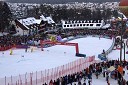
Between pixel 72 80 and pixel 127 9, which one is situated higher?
pixel 127 9

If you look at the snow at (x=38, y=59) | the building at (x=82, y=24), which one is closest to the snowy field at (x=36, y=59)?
the snow at (x=38, y=59)

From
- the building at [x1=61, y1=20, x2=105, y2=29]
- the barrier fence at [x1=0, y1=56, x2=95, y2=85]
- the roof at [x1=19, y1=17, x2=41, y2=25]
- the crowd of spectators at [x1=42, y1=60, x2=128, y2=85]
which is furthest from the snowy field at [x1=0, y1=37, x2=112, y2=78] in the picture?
the building at [x1=61, y1=20, x2=105, y2=29]

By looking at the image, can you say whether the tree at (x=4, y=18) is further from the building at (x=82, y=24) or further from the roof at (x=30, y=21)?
the building at (x=82, y=24)

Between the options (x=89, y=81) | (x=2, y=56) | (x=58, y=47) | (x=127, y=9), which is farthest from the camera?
(x=58, y=47)

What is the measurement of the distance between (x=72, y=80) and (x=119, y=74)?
2.96 meters

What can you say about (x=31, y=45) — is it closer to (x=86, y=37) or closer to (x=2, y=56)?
(x=2, y=56)

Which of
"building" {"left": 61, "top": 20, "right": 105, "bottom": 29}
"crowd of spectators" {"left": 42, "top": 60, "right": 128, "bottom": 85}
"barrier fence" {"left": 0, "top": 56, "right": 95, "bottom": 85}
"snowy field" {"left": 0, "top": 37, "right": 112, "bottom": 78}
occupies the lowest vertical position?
"building" {"left": 61, "top": 20, "right": 105, "bottom": 29}

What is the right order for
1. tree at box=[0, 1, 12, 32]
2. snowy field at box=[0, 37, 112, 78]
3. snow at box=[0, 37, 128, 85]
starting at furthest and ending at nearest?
tree at box=[0, 1, 12, 32] → snowy field at box=[0, 37, 112, 78] → snow at box=[0, 37, 128, 85]

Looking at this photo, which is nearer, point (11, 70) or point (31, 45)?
point (11, 70)

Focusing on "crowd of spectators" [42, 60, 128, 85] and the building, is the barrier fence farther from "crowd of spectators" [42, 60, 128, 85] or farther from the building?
the building

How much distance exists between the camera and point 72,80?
19.1 metres

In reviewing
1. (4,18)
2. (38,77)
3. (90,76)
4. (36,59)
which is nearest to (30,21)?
(4,18)

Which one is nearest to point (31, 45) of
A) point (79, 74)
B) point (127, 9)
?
point (79, 74)

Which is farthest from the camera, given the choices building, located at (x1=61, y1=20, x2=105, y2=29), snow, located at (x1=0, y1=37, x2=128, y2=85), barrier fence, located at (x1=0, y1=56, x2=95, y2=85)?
building, located at (x1=61, y1=20, x2=105, y2=29)
